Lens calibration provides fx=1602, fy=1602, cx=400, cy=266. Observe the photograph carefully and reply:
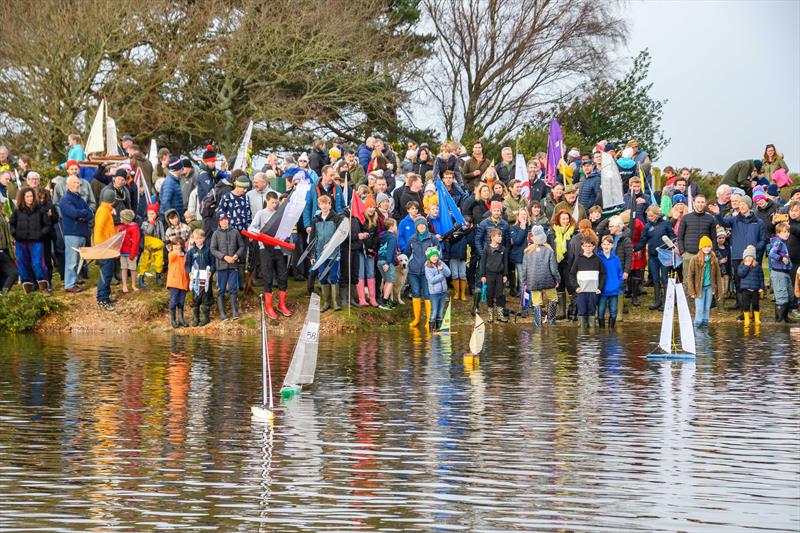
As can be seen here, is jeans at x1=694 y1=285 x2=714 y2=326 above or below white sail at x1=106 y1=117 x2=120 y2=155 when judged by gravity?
below

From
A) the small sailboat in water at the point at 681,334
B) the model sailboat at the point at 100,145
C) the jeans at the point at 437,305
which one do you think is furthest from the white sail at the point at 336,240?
the small sailboat in water at the point at 681,334

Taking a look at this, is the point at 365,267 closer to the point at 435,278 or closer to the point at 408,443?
the point at 435,278

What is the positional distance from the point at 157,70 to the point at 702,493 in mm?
32815

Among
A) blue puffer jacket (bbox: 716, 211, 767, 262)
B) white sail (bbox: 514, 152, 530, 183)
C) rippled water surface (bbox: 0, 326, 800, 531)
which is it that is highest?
white sail (bbox: 514, 152, 530, 183)

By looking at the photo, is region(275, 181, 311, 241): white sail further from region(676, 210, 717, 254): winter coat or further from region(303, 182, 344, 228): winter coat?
region(676, 210, 717, 254): winter coat

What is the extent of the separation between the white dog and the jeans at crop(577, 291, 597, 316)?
3.11m

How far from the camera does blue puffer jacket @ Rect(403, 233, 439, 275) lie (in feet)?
90.3

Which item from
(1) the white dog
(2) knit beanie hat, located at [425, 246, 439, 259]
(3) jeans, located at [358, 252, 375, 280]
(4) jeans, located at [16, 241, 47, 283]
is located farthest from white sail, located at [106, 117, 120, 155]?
(2) knit beanie hat, located at [425, 246, 439, 259]

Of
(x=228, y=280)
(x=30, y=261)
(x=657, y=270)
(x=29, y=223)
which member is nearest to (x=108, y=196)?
(x=29, y=223)

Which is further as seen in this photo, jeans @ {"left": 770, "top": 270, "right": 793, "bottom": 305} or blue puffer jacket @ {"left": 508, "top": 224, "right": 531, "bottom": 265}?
blue puffer jacket @ {"left": 508, "top": 224, "right": 531, "bottom": 265}

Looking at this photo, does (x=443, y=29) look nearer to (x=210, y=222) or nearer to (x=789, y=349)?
(x=210, y=222)

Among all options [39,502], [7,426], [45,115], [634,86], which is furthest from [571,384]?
[634,86]

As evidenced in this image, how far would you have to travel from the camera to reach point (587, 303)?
91.8 ft

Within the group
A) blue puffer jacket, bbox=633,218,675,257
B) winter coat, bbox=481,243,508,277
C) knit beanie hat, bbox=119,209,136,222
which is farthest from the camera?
blue puffer jacket, bbox=633,218,675,257
